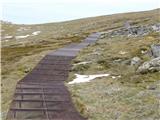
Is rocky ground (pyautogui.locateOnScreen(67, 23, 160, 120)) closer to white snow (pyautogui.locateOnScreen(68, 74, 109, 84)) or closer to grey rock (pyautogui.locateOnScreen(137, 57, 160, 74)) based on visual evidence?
grey rock (pyautogui.locateOnScreen(137, 57, 160, 74))

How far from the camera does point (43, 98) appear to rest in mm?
25328

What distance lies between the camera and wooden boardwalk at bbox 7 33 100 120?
21.3 m

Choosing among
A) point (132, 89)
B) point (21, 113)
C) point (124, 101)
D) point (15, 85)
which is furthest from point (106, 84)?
point (21, 113)

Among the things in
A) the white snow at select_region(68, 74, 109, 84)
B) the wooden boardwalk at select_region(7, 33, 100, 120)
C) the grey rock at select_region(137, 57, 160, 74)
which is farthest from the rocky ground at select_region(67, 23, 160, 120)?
the wooden boardwalk at select_region(7, 33, 100, 120)

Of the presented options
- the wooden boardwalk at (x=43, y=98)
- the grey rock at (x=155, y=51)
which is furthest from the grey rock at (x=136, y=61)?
the wooden boardwalk at (x=43, y=98)

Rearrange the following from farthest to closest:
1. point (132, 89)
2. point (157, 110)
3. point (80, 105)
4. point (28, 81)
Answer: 1. point (28, 81)
2. point (132, 89)
3. point (80, 105)
4. point (157, 110)

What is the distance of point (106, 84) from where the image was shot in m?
29.8

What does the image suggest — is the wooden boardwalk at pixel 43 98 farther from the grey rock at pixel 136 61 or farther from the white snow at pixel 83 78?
the grey rock at pixel 136 61

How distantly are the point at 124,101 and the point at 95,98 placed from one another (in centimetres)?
235

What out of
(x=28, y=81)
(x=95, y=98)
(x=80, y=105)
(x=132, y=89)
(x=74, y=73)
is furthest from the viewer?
(x=74, y=73)

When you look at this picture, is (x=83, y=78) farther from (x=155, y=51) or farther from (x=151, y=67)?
(x=155, y=51)

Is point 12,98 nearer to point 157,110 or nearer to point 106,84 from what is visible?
point 106,84

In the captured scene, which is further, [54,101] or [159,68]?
[159,68]

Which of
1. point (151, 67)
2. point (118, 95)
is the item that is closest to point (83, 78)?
point (151, 67)
